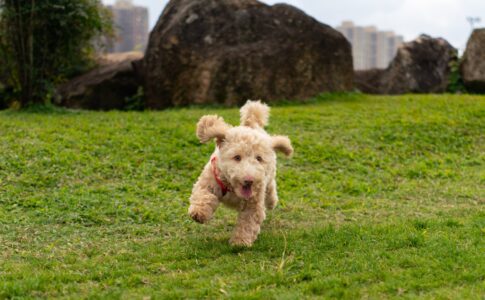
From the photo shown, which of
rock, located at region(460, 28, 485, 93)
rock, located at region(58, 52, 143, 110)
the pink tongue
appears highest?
rock, located at region(460, 28, 485, 93)

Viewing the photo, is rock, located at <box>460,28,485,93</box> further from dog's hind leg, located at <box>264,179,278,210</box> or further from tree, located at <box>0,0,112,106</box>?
dog's hind leg, located at <box>264,179,278,210</box>

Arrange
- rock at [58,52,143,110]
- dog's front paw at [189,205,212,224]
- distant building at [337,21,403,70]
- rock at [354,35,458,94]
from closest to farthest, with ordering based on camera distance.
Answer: dog's front paw at [189,205,212,224], rock at [58,52,143,110], rock at [354,35,458,94], distant building at [337,21,403,70]

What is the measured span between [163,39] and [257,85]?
2.59m

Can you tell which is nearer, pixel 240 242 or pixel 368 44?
pixel 240 242

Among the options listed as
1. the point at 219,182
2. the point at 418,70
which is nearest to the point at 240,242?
the point at 219,182

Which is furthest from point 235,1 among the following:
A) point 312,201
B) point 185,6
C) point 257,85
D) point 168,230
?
point 168,230

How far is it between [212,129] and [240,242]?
43.1 inches

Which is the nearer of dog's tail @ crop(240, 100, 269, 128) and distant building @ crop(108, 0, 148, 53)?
dog's tail @ crop(240, 100, 269, 128)

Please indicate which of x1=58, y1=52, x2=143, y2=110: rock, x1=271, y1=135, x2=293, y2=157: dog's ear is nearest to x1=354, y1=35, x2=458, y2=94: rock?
x1=58, y1=52, x2=143, y2=110: rock

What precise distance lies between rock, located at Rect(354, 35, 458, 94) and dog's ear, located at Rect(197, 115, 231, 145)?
528 inches

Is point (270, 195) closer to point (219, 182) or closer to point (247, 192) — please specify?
point (219, 182)

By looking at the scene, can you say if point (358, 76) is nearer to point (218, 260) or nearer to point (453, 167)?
point (453, 167)

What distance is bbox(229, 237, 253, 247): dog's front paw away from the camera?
6000 millimetres

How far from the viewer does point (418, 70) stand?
A: 19156 millimetres
